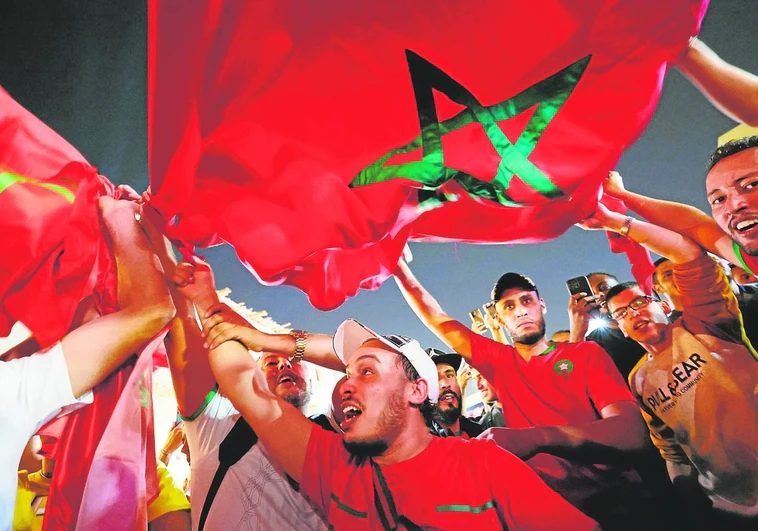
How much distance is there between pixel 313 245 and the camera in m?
1.35

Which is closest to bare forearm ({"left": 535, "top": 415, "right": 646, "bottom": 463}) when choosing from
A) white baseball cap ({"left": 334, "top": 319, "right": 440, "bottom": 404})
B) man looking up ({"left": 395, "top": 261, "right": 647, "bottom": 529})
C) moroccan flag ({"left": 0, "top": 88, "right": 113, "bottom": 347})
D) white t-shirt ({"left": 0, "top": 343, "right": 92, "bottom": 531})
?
man looking up ({"left": 395, "top": 261, "right": 647, "bottom": 529})

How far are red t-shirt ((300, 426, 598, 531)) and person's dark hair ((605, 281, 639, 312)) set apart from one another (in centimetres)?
55

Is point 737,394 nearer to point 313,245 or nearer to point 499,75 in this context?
point 499,75

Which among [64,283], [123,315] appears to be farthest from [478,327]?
[64,283]

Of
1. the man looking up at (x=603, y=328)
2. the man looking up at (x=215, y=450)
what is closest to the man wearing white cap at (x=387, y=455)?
the man looking up at (x=215, y=450)

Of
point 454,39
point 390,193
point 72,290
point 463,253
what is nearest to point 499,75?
point 454,39

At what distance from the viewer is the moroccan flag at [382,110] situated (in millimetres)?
1148

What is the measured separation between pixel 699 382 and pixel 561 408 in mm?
339

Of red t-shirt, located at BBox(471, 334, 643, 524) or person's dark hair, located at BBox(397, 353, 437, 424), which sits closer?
red t-shirt, located at BBox(471, 334, 643, 524)

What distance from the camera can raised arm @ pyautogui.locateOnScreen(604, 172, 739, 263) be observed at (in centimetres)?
121

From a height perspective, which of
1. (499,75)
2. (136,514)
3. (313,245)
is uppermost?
(499,75)

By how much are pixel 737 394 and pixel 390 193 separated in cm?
100

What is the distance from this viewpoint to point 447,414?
156cm

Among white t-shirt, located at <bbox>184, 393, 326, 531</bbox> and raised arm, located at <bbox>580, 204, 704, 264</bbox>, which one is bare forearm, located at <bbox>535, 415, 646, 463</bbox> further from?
white t-shirt, located at <bbox>184, 393, 326, 531</bbox>
